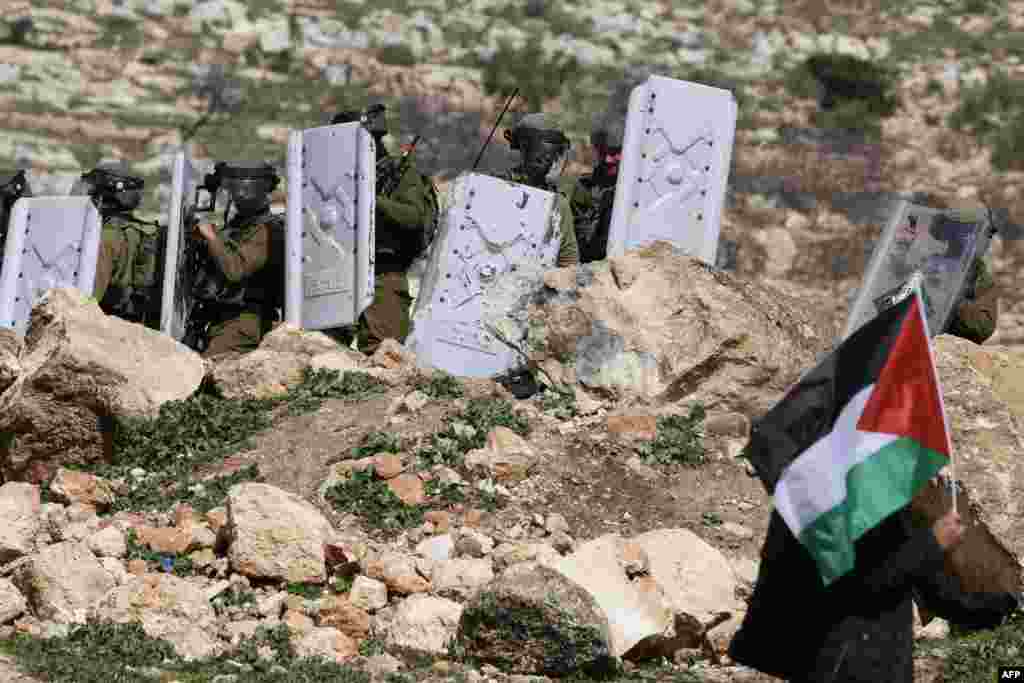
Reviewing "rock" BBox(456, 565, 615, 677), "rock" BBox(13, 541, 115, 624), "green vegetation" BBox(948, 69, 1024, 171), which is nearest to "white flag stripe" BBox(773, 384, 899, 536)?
"rock" BBox(456, 565, 615, 677)

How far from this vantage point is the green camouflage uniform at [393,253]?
1059 centimetres

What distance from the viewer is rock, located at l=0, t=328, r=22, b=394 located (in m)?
9.46

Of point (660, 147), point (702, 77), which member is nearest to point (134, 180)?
point (660, 147)

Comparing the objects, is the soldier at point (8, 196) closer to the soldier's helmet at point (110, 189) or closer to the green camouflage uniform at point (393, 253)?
the soldier's helmet at point (110, 189)

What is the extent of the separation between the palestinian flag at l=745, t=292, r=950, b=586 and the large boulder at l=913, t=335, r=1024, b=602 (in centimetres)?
221

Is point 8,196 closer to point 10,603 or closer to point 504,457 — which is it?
point 504,457

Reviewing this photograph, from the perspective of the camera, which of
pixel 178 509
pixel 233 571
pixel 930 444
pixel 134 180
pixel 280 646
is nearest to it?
pixel 930 444

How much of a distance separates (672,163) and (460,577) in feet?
11.7

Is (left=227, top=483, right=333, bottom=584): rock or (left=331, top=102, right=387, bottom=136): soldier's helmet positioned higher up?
(left=331, top=102, right=387, bottom=136): soldier's helmet

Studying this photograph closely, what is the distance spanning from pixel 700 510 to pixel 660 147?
101 inches

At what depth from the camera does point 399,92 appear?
2725 centimetres

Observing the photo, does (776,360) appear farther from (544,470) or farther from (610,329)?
(544,470)

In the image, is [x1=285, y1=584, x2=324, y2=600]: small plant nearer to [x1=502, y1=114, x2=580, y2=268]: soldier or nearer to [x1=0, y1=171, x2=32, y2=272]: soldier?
[x1=502, y1=114, x2=580, y2=268]: soldier

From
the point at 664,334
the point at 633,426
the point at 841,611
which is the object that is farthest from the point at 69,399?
the point at 841,611
